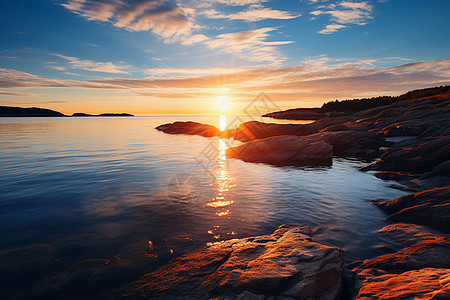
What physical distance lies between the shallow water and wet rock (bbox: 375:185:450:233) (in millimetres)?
1009

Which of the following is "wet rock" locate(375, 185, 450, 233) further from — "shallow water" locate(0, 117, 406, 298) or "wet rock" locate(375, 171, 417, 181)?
"wet rock" locate(375, 171, 417, 181)

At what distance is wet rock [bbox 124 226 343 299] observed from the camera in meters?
5.13

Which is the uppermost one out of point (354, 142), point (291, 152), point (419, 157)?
point (354, 142)

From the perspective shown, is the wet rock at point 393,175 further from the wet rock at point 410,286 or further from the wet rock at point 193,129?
the wet rock at point 193,129

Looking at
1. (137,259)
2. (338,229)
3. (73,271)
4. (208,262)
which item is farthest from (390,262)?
(73,271)

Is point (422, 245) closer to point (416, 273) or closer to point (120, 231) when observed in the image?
point (416, 273)

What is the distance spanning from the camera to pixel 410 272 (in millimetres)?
5445

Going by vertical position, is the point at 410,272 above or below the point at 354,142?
below

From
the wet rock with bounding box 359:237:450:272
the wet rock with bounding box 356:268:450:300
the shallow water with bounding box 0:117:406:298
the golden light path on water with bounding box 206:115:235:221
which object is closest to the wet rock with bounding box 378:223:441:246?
the shallow water with bounding box 0:117:406:298

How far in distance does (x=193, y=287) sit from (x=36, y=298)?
164 inches

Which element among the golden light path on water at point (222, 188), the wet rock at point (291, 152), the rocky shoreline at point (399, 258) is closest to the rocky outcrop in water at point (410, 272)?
the rocky shoreline at point (399, 258)

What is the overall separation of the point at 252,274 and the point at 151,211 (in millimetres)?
7989

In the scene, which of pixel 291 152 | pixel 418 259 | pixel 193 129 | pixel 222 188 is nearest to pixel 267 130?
pixel 291 152

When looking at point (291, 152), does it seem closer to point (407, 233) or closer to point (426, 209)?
point (426, 209)
